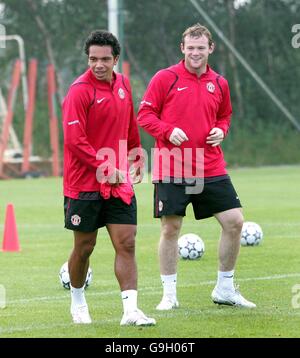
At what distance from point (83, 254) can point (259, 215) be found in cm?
1062


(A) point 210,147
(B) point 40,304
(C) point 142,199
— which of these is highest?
(A) point 210,147

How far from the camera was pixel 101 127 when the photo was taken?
8188mm

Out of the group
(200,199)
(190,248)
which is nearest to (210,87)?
(200,199)

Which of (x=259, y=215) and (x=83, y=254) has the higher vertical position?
(x=83, y=254)

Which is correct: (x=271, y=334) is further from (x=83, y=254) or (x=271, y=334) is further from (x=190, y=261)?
(x=190, y=261)

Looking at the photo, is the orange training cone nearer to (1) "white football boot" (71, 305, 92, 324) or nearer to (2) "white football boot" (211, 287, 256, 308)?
(2) "white football boot" (211, 287, 256, 308)

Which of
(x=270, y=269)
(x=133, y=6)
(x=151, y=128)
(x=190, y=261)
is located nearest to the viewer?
(x=151, y=128)

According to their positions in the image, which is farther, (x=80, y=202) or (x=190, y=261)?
(x=190, y=261)

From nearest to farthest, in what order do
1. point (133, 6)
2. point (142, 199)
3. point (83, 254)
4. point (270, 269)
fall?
point (83, 254) → point (270, 269) → point (142, 199) → point (133, 6)

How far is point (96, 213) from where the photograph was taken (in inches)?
326

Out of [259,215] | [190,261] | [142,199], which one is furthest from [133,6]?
[190,261]

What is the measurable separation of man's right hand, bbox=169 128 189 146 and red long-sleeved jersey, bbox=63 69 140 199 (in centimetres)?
68

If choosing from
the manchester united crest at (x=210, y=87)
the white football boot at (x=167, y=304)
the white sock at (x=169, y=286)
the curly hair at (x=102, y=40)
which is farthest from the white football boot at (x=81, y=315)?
the manchester united crest at (x=210, y=87)

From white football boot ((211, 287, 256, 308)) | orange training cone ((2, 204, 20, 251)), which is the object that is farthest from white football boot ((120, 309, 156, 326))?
orange training cone ((2, 204, 20, 251))
